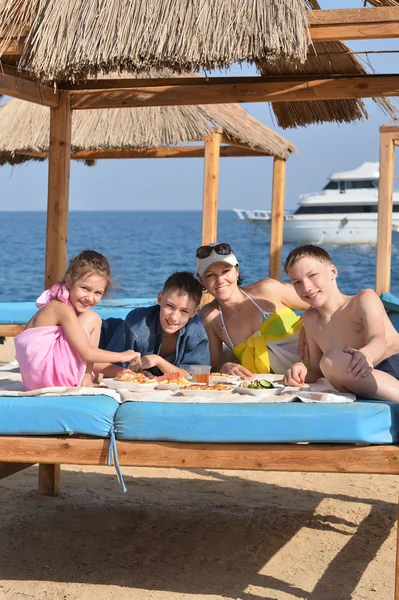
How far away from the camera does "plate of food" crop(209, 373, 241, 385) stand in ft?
12.4

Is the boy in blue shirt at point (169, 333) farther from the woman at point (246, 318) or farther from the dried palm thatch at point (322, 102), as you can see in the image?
the dried palm thatch at point (322, 102)

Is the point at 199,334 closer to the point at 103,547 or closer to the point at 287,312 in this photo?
the point at 287,312

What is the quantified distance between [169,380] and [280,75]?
177 cm

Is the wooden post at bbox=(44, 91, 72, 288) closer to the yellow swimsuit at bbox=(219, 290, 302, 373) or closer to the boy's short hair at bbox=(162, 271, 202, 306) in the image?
the boy's short hair at bbox=(162, 271, 202, 306)

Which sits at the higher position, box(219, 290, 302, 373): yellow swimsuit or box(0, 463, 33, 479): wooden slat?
box(219, 290, 302, 373): yellow swimsuit

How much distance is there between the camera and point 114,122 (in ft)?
31.0

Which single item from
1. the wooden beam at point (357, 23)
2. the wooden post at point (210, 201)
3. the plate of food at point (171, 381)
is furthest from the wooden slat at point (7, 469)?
the wooden post at point (210, 201)

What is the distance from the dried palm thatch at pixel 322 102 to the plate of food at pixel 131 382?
4.59 feet

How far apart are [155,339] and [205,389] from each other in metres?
0.85

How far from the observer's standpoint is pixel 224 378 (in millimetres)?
3875

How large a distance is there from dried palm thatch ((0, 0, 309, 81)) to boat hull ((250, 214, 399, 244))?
40909 millimetres

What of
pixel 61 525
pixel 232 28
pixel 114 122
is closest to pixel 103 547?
pixel 61 525

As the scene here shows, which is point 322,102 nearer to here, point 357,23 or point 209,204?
point 357,23

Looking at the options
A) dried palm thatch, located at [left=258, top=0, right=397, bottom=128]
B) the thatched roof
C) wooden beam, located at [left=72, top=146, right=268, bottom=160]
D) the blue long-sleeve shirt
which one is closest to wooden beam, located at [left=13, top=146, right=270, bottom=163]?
wooden beam, located at [left=72, top=146, right=268, bottom=160]
